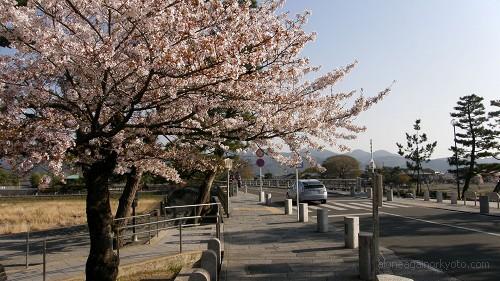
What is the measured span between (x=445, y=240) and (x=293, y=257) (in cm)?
501

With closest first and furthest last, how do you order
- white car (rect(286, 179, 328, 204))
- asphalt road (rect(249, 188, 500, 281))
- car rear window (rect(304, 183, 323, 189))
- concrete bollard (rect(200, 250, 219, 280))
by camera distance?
concrete bollard (rect(200, 250, 219, 280)) → asphalt road (rect(249, 188, 500, 281)) → white car (rect(286, 179, 328, 204)) → car rear window (rect(304, 183, 323, 189))

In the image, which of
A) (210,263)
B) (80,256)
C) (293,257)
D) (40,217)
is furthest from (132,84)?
(40,217)

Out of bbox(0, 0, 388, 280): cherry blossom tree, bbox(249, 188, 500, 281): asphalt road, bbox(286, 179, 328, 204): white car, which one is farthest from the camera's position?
bbox(286, 179, 328, 204): white car

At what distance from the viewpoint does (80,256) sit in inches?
508

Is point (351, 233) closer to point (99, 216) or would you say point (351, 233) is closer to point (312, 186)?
point (99, 216)

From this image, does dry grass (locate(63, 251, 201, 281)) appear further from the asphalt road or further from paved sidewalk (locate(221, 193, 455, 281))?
the asphalt road

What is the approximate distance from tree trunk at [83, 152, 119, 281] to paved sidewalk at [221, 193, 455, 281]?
2.55m

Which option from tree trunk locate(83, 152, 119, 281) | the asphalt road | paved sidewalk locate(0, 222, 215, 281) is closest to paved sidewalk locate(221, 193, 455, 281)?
the asphalt road

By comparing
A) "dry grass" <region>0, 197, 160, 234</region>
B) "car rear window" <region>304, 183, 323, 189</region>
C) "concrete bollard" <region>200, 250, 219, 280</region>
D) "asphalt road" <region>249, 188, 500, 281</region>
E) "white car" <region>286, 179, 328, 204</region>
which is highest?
"car rear window" <region>304, 183, 323, 189</region>

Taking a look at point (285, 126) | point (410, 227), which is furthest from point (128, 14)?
point (410, 227)

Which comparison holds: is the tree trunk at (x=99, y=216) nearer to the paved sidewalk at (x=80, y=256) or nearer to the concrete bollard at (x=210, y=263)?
the paved sidewalk at (x=80, y=256)

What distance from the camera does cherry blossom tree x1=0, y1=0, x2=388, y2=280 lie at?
6.27 m

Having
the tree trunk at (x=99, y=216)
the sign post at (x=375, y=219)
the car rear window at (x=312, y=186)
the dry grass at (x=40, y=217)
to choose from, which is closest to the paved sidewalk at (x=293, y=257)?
the sign post at (x=375, y=219)

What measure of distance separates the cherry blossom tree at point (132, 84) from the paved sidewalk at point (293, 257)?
279 centimetres
